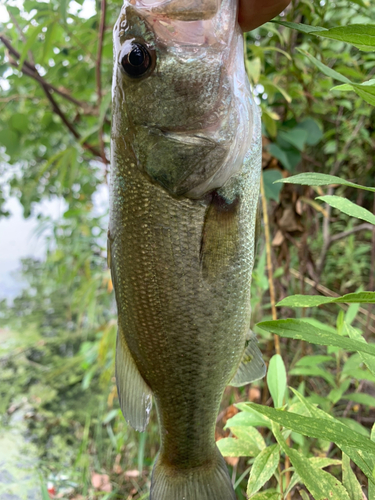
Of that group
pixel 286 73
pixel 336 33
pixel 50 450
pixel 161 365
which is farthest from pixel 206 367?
pixel 50 450

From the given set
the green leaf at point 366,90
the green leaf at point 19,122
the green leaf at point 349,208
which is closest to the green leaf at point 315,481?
the green leaf at point 349,208

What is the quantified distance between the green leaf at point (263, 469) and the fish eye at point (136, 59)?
27.1 inches

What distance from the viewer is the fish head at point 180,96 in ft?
1.74

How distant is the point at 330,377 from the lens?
1029 mm

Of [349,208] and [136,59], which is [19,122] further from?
[349,208]

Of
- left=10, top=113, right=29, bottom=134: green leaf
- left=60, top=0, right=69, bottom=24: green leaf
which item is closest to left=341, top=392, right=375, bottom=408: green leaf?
left=60, top=0, right=69, bottom=24: green leaf

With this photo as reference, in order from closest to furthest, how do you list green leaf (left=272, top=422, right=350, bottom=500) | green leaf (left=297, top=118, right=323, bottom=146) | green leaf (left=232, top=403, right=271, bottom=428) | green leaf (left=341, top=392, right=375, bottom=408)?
green leaf (left=272, top=422, right=350, bottom=500)
green leaf (left=232, top=403, right=271, bottom=428)
green leaf (left=341, top=392, right=375, bottom=408)
green leaf (left=297, top=118, right=323, bottom=146)

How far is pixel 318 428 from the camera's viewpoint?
1.31 ft

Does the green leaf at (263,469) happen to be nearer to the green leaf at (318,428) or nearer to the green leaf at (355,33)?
the green leaf at (318,428)

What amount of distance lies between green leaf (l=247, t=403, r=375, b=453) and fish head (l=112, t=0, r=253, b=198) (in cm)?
34

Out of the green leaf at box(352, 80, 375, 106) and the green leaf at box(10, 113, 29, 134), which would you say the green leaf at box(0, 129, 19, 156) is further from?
the green leaf at box(352, 80, 375, 106)

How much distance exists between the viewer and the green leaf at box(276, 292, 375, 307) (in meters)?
0.40

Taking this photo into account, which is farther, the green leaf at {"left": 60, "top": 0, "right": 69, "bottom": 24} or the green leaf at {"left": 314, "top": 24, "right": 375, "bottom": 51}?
the green leaf at {"left": 60, "top": 0, "right": 69, "bottom": 24}

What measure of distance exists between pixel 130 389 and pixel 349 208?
19.3 inches
